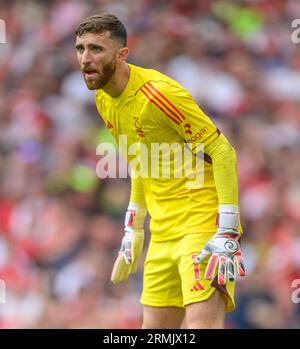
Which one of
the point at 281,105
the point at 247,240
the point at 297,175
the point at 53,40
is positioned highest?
the point at 53,40

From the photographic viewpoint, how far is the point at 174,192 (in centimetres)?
603

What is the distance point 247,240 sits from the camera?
952cm

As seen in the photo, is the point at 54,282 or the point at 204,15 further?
the point at 204,15

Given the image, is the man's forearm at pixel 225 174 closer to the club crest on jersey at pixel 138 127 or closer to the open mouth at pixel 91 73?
the club crest on jersey at pixel 138 127

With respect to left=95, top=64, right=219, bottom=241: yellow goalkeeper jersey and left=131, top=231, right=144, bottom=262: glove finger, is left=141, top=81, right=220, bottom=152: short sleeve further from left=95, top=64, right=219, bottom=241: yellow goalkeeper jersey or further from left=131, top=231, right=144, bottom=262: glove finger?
A: left=131, top=231, right=144, bottom=262: glove finger

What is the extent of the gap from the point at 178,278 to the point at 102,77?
125cm

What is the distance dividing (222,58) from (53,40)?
199cm

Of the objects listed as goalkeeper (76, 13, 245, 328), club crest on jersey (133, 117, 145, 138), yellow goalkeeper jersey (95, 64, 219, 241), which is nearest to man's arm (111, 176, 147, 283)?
goalkeeper (76, 13, 245, 328)

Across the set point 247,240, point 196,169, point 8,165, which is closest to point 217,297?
point 196,169

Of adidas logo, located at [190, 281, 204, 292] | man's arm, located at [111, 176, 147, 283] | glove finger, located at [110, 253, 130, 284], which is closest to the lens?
adidas logo, located at [190, 281, 204, 292]

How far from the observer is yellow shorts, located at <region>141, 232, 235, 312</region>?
576 cm

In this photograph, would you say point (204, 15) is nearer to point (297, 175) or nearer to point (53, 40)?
point (53, 40)

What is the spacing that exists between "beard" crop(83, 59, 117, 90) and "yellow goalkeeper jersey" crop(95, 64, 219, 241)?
130 mm

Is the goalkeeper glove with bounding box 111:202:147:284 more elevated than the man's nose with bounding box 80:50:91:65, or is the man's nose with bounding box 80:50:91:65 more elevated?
the man's nose with bounding box 80:50:91:65
